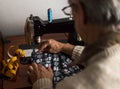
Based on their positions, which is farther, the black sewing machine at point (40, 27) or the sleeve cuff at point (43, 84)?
the black sewing machine at point (40, 27)

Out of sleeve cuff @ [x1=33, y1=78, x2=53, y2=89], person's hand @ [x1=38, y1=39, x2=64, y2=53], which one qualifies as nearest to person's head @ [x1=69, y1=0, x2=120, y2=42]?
sleeve cuff @ [x1=33, y1=78, x2=53, y2=89]

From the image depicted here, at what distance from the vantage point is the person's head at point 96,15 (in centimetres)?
85

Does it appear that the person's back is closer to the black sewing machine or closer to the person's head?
the person's head

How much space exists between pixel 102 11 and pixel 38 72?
0.55 metres

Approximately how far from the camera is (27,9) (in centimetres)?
177

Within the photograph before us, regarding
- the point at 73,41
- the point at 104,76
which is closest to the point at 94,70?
the point at 104,76

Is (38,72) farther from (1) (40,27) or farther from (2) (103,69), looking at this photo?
(2) (103,69)

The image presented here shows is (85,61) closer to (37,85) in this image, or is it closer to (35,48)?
(37,85)

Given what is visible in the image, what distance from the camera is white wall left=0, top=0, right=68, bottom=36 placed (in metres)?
1.73

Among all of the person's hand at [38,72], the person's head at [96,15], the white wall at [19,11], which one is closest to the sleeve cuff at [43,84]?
the person's hand at [38,72]

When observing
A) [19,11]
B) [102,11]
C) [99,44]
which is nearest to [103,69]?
[99,44]

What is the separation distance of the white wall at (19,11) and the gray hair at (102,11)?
92 cm

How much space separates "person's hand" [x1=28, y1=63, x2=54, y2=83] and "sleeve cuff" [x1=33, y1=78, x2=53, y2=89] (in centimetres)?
4

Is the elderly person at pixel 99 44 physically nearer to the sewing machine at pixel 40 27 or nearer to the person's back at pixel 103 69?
the person's back at pixel 103 69
